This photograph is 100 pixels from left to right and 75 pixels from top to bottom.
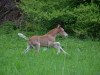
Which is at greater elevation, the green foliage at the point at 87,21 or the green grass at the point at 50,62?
the green grass at the point at 50,62

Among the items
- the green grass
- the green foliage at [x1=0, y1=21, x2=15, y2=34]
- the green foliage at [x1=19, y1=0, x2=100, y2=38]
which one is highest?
the green grass

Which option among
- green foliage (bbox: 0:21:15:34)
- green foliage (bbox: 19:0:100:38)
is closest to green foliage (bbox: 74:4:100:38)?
green foliage (bbox: 19:0:100:38)

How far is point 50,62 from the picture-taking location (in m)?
11.3

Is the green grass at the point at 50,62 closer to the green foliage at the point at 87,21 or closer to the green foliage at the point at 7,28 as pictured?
the green foliage at the point at 87,21

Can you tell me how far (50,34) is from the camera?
15258 millimetres

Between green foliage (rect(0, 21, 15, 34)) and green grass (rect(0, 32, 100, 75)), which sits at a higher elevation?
green grass (rect(0, 32, 100, 75))

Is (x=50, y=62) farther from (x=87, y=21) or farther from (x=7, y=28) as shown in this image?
(x=7, y=28)

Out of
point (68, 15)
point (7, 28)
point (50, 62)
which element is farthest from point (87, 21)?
point (50, 62)

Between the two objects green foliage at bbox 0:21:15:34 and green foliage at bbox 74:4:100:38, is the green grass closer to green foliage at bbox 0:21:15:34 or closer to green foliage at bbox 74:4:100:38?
green foliage at bbox 74:4:100:38

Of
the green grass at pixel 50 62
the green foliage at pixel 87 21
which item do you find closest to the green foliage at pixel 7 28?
the green grass at pixel 50 62

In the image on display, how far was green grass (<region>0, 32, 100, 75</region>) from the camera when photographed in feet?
30.5

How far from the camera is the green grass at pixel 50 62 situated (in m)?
9.30

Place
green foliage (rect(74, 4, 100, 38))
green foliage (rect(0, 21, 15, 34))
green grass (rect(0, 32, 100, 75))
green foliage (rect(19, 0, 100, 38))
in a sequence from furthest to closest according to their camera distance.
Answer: green foliage (rect(0, 21, 15, 34)) → green foliage (rect(19, 0, 100, 38)) → green foliage (rect(74, 4, 100, 38)) → green grass (rect(0, 32, 100, 75))

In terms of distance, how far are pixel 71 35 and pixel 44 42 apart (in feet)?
20.7
